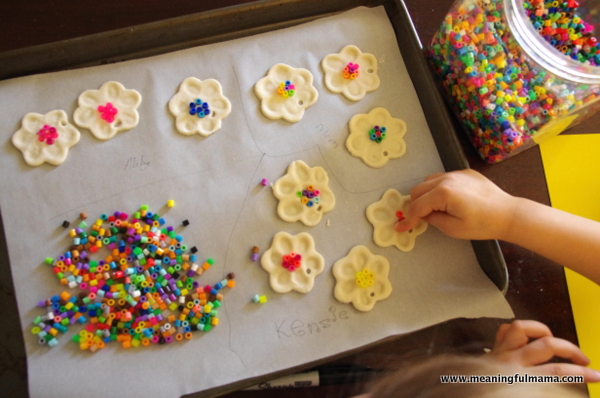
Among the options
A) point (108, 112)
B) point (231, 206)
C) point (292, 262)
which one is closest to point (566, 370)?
point (292, 262)

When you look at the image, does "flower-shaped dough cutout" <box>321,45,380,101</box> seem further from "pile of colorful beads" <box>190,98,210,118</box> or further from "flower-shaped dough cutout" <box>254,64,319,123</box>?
"pile of colorful beads" <box>190,98,210,118</box>

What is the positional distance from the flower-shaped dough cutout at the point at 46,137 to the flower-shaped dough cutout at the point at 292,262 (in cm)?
39

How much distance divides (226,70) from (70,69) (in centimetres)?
28

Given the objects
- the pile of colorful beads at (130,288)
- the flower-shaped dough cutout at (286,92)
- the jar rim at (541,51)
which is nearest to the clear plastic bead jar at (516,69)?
the jar rim at (541,51)

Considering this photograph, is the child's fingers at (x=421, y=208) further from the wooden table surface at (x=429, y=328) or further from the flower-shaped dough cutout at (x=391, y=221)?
the wooden table surface at (x=429, y=328)

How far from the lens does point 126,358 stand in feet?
2.08

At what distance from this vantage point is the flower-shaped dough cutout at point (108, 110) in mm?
723

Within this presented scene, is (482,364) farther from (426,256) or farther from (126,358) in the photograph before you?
(126,358)

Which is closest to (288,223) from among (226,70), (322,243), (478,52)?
(322,243)

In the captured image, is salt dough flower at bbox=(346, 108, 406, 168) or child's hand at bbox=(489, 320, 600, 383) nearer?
child's hand at bbox=(489, 320, 600, 383)

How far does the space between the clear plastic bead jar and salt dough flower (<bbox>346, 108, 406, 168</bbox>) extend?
0.44 feet

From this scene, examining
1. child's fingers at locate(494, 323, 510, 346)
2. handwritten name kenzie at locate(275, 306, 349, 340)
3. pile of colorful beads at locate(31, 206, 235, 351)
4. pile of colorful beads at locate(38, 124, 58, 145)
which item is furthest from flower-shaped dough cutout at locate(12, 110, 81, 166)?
child's fingers at locate(494, 323, 510, 346)

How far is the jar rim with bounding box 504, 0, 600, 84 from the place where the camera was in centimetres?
65

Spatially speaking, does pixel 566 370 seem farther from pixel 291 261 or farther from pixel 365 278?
A: pixel 291 261
